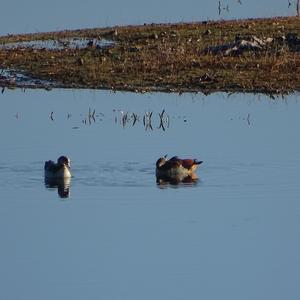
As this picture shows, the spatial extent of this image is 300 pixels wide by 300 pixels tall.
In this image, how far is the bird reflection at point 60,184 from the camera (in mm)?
19047

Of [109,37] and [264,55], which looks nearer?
[264,55]

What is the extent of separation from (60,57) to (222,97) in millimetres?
4668

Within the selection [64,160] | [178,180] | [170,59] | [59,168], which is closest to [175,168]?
[178,180]

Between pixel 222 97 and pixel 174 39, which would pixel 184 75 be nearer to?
pixel 222 97

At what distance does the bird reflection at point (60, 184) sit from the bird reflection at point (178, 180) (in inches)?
45.1

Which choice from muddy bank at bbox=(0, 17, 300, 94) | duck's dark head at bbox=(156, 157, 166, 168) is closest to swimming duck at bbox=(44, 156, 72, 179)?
duck's dark head at bbox=(156, 157, 166, 168)

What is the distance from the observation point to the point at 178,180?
1989 centimetres

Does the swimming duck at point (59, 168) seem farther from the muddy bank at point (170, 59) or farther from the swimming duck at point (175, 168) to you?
the muddy bank at point (170, 59)

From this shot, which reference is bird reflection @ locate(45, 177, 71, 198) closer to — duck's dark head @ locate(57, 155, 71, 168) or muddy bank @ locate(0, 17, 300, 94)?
duck's dark head @ locate(57, 155, 71, 168)

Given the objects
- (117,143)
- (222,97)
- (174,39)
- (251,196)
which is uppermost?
(174,39)

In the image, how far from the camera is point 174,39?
3180 cm

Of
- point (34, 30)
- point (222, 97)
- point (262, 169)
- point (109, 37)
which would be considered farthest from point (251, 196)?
point (34, 30)

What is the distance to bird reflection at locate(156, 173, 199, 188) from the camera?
64.0ft

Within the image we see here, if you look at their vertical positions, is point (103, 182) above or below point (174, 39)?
below
